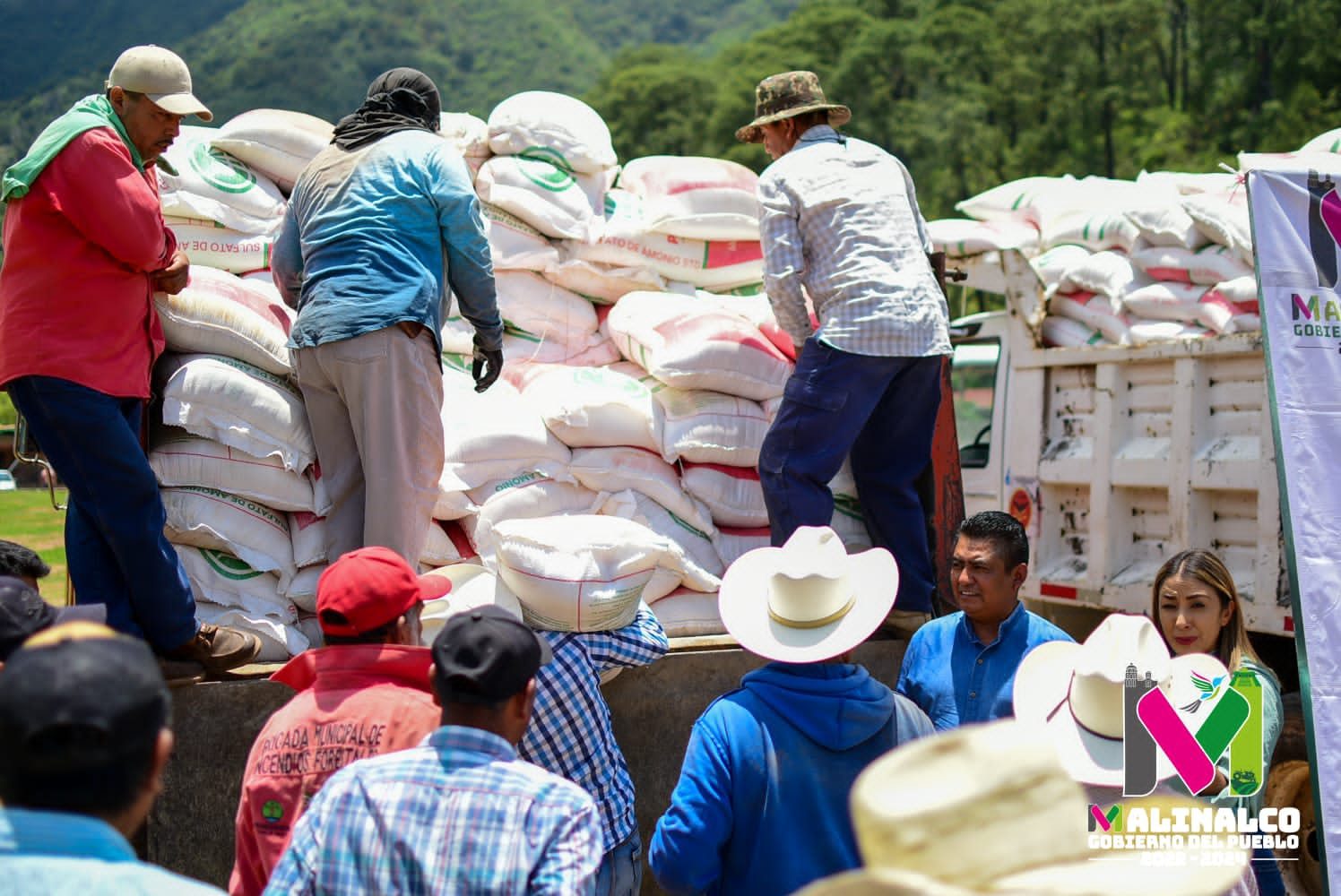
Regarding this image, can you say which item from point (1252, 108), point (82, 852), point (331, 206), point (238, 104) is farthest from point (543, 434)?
point (238, 104)

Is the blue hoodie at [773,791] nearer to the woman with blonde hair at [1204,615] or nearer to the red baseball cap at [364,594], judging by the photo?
the red baseball cap at [364,594]

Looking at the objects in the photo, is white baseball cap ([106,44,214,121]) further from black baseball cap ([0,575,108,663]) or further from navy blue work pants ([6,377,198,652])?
black baseball cap ([0,575,108,663])

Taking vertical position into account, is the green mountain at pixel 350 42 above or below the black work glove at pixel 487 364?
above

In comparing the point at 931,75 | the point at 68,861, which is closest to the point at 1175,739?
the point at 68,861

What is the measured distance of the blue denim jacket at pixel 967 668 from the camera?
11.2 feet

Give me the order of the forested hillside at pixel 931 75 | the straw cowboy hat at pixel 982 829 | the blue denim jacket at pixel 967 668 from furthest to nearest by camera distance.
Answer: the forested hillside at pixel 931 75
the blue denim jacket at pixel 967 668
the straw cowboy hat at pixel 982 829

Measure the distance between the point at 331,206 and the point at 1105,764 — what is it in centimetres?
262

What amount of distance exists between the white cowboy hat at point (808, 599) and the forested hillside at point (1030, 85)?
24.7 m

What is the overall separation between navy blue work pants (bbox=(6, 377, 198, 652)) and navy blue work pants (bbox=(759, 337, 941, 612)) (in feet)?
5.94

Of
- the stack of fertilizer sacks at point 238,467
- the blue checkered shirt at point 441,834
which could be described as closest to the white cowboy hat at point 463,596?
the stack of fertilizer sacks at point 238,467

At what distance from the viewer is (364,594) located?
275cm

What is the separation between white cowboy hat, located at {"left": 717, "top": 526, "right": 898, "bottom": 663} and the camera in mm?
2771

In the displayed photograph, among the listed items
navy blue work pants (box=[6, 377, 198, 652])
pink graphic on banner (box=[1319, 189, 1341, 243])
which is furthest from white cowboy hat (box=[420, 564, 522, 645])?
pink graphic on banner (box=[1319, 189, 1341, 243])

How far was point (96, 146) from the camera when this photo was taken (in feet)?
11.5
